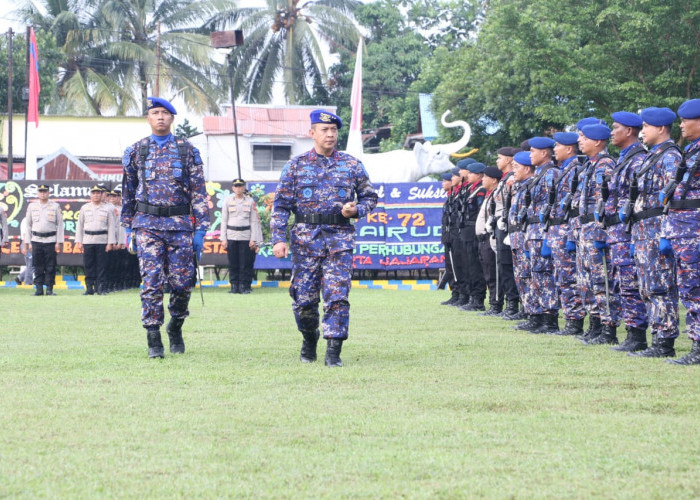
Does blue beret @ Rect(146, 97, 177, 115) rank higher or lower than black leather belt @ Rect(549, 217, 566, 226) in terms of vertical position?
higher

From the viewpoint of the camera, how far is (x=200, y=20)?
4553 centimetres

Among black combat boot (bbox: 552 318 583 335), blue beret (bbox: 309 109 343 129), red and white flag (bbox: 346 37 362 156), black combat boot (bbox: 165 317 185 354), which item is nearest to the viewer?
blue beret (bbox: 309 109 343 129)

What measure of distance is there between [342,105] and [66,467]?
146ft

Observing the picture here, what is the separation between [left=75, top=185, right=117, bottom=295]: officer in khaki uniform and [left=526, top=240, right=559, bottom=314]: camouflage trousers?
10891 mm

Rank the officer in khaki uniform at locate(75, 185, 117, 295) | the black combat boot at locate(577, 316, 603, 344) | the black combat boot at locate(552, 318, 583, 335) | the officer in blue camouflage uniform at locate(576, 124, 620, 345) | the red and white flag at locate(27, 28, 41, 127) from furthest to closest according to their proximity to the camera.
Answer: the red and white flag at locate(27, 28, 41, 127)
the officer in khaki uniform at locate(75, 185, 117, 295)
the black combat boot at locate(552, 318, 583, 335)
the black combat boot at locate(577, 316, 603, 344)
the officer in blue camouflage uniform at locate(576, 124, 620, 345)

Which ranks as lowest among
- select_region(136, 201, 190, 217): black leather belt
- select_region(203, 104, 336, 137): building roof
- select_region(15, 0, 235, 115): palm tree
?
select_region(136, 201, 190, 217): black leather belt

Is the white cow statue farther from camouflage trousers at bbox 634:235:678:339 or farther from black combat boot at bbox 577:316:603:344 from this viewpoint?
camouflage trousers at bbox 634:235:678:339

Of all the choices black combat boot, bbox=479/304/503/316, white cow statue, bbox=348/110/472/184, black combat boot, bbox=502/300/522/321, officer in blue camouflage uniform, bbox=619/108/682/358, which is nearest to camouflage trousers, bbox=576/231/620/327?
officer in blue camouflage uniform, bbox=619/108/682/358

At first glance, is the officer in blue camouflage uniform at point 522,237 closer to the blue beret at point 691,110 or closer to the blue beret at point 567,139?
the blue beret at point 567,139

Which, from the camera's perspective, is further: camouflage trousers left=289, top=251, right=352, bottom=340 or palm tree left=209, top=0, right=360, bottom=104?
palm tree left=209, top=0, right=360, bottom=104

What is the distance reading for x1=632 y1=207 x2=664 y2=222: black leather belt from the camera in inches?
318

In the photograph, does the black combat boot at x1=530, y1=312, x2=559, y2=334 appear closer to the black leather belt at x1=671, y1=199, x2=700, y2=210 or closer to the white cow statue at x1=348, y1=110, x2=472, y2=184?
the black leather belt at x1=671, y1=199, x2=700, y2=210

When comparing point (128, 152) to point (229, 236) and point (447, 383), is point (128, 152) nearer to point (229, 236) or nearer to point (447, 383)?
point (447, 383)

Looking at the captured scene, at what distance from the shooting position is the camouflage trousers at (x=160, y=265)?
8.20 metres
